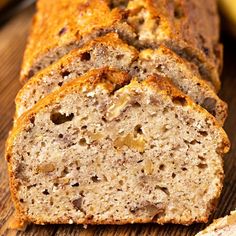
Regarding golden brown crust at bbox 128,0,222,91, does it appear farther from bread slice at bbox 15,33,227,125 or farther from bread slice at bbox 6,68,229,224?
bread slice at bbox 6,68,229,224

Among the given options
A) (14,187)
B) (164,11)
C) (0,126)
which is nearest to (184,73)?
(164,11)

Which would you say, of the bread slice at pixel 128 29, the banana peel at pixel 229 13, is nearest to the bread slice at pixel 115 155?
the bread slice at pixel 128 29

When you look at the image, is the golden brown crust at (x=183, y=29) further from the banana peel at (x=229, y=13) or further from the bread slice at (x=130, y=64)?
the banana peel at (x=229, y=13)

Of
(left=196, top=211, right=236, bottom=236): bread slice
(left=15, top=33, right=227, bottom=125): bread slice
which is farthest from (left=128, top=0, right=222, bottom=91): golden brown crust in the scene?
(left=196, top=211, right=236, bottom=236): bread slice

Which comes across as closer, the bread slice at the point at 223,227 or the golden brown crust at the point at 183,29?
the bread slice at the point at 223,227

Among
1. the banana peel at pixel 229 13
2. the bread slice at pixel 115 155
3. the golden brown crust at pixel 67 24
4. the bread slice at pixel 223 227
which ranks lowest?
the banana peel at pixel 229 13

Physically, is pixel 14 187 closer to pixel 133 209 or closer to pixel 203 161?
pixel 133 209

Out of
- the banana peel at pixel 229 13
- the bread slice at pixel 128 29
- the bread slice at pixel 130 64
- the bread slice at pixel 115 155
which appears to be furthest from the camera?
the banana peel at pixel 229 13

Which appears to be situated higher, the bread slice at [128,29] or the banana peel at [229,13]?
the bread slice at [128,29]
